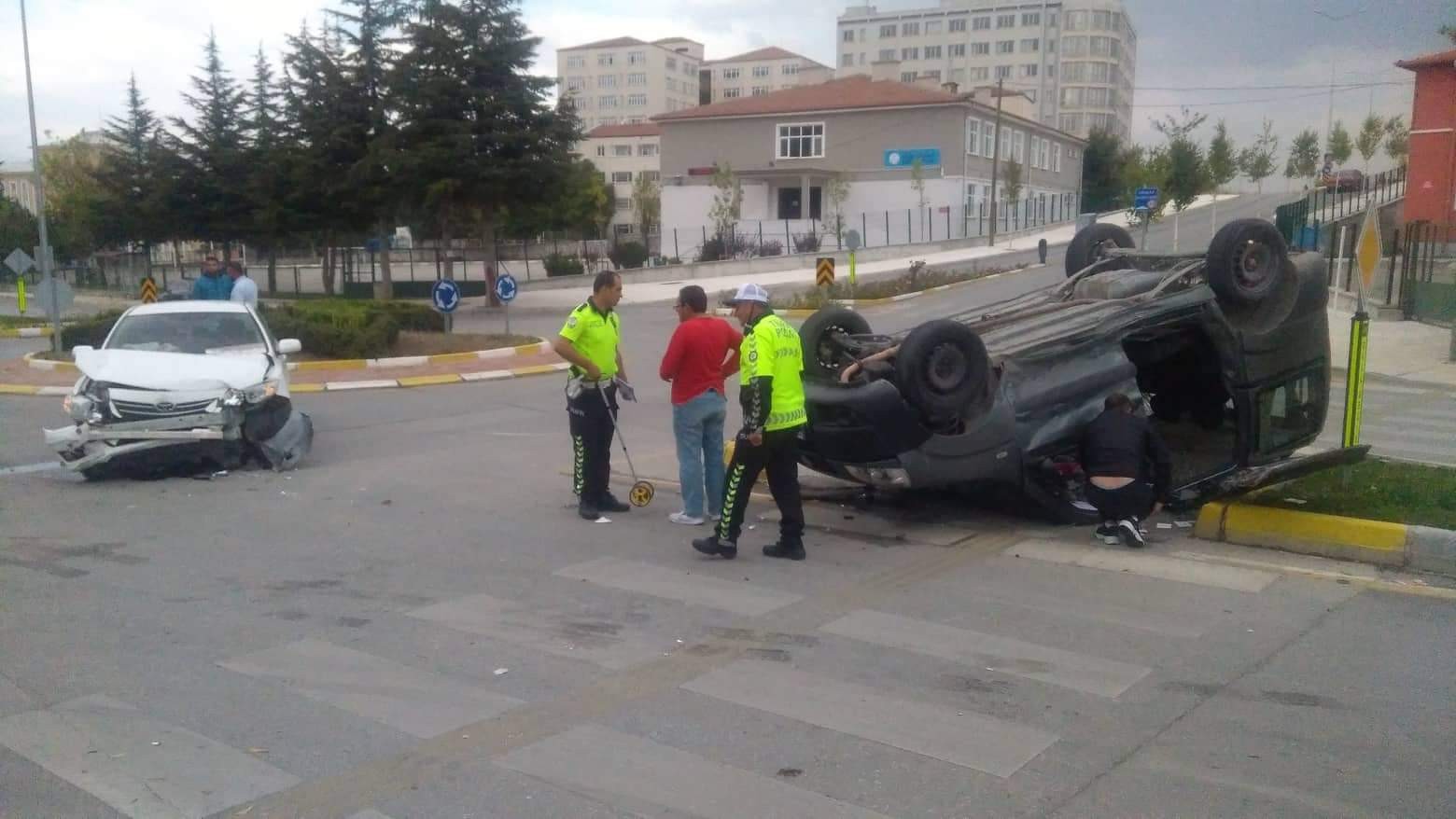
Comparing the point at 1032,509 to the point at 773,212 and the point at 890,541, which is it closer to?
the point at 890,541

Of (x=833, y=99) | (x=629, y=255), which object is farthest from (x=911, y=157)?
(x=629, y=255)

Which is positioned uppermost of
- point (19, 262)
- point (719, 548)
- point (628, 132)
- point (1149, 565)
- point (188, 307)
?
point (628, 132)

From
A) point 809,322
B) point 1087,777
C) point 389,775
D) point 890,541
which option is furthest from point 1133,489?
point 389,775

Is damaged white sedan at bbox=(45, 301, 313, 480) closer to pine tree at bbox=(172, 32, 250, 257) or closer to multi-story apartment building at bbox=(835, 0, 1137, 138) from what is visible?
pine tree at bbox=(172, 32, 250, 257)

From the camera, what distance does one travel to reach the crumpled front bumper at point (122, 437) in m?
10.4

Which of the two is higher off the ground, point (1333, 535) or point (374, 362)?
point (374, 362)

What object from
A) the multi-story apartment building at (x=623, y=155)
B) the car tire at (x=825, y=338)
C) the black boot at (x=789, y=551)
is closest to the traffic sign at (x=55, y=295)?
the car tire at (x=825, y=338)

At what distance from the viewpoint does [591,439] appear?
901 cm

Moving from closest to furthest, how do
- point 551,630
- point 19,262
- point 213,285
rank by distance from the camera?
point 551,630, point 213,285, point 19,262

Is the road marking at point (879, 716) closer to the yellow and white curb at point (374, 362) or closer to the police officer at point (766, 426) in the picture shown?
the police officer at point (766, 426)

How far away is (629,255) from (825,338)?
51934 mm

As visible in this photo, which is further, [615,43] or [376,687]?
[615,43]

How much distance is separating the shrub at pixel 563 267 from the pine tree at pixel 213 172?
12908 mm

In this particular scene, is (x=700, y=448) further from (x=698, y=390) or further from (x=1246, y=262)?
(x=1246, y=262)
